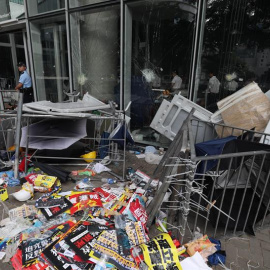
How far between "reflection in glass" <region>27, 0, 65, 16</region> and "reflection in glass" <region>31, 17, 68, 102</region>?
317mm

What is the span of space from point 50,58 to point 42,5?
5.24 feet

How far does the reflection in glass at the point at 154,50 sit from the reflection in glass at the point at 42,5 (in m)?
2.40

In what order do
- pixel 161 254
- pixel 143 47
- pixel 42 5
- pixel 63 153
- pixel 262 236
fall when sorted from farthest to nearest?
pixel 42 5, pixel 143 47, pixel 63 153, pixel 262 236, pixel 161 254

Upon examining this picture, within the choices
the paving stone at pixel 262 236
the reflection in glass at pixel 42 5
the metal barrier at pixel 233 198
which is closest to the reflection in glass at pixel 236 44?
the metal barrier at pixel 233 198

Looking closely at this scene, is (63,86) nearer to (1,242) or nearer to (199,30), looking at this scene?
(199,30)

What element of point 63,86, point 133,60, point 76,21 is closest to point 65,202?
point 133,60

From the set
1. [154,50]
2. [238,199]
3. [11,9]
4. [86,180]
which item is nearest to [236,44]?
[154,50]

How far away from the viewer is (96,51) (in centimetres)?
593

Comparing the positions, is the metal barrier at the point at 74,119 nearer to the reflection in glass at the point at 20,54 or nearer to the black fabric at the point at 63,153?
the black fabric at the point at 63,153

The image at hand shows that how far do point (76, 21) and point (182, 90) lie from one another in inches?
152

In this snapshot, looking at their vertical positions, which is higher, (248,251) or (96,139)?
(96,139)

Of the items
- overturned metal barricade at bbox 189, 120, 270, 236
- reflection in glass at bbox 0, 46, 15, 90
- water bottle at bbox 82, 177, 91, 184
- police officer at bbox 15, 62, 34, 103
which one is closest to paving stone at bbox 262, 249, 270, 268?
overturned metal barricade at bbox 189, 120, 270, 236

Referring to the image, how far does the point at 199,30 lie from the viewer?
4348mm

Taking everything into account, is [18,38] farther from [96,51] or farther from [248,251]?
[248,251]
